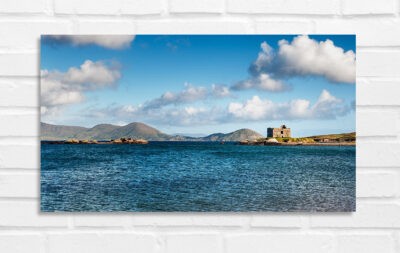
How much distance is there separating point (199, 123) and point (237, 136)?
212 millimetres

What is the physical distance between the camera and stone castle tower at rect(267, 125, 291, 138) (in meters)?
2.08

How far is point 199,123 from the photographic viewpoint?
2133 millimetres

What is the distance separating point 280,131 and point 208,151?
15.3 inches
